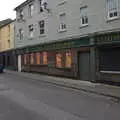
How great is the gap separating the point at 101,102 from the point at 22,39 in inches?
1040

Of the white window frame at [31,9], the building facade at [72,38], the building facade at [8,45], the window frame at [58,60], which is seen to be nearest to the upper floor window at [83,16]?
the building facade at [72,38]

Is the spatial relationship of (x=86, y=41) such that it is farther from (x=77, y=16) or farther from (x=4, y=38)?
(x=4, y=38)

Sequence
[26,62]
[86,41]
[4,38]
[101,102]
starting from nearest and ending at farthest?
[101,102] < [86,41] < [26,62] < [4,38]

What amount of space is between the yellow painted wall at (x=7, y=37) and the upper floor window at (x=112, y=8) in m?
24.8

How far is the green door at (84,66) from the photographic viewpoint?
22.9 m

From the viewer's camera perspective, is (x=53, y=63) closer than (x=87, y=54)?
No

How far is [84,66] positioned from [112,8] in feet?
18.0

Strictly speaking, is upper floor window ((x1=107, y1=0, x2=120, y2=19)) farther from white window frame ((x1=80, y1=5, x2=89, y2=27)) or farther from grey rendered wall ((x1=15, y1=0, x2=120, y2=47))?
white window frame ((x1=80, y1=5, x2=89, y2=27))

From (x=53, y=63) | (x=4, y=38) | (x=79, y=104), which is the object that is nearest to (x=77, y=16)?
(x=53, y=63)

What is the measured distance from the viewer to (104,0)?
21.0 meters

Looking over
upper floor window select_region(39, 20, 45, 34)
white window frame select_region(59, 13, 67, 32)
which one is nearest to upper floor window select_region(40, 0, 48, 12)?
upper floor window select_region(39, 20, 45, 34)

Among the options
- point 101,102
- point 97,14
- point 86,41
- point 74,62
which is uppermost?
point 97,14

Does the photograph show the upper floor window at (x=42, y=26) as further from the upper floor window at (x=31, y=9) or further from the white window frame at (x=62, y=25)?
the white window frame at (x=62, y=25)

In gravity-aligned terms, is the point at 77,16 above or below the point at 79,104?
above
